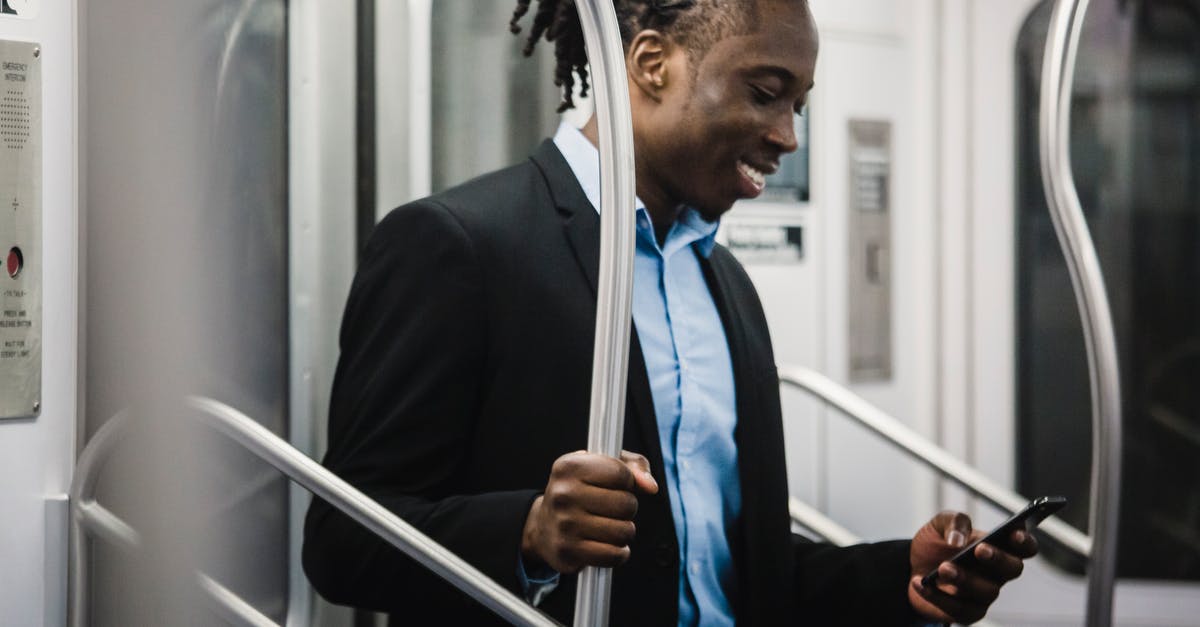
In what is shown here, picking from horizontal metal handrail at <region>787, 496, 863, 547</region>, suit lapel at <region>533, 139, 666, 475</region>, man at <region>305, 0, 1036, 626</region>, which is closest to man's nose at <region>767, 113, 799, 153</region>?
man at <region>305, 0, 1036, 626</region>

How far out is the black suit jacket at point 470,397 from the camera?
1.43 meters

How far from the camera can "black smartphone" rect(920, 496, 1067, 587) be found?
4.98 ft

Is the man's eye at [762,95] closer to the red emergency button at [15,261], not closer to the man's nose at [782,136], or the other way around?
the man's nose at [782,136]

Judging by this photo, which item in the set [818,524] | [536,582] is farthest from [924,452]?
[536,582]

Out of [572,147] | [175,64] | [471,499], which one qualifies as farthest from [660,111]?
[175,64]

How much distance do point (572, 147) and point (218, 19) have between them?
0.69m

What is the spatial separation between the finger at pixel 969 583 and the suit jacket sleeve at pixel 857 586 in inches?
4.1

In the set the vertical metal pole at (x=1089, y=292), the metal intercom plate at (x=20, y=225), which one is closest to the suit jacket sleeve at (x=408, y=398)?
the metal intercom plate at (x=20, y=225)

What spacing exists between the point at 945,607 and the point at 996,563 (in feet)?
0.41

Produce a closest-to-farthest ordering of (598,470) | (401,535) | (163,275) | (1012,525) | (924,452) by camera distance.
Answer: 1. (163,275)
2. (598,470)
3. (401,535)
4. (1012,525)
5. (924,452)

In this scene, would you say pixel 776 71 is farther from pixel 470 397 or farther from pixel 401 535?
pixel 401 535

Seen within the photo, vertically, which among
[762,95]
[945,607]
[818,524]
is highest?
[762,95]

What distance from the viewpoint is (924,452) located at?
8.43 feet

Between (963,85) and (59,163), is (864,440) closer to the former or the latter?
(963,85)
